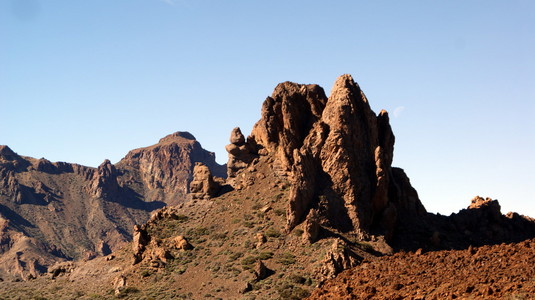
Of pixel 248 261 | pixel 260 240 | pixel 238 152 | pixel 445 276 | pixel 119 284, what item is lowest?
pixel 119 284

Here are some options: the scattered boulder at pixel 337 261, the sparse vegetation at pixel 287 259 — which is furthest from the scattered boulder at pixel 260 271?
the scattered boulder at pixel 337 261

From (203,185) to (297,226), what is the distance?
83.0ft

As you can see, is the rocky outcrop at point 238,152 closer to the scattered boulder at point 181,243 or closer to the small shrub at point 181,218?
the small shrub at point 181,218

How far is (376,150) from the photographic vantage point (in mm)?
87562

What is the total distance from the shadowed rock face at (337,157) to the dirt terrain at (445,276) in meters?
11.5

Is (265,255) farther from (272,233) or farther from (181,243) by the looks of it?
(181,243)

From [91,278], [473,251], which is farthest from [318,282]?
[91,278]

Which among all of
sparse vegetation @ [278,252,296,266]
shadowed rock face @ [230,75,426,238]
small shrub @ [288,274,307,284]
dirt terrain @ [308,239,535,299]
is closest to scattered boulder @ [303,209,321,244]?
shadowed rock face @ [230,75,426,238]

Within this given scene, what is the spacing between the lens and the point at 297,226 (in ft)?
277

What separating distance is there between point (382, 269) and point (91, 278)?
46201 millimetres

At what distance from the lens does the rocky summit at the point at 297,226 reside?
2977 inches

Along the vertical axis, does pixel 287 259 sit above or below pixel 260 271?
above

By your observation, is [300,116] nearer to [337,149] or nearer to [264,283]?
[337,149]

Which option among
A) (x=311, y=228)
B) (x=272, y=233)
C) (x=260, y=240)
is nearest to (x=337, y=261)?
(x=311, y=228)
